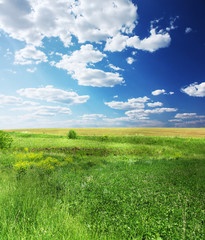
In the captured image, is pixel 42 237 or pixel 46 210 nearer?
pixel 42 237

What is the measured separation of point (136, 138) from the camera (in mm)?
32969

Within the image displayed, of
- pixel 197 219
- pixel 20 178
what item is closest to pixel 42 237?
pixel 197 219

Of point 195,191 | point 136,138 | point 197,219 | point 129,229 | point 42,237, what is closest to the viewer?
point 42,237

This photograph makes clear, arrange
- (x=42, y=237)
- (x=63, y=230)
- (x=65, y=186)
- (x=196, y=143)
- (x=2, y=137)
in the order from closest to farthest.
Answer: (x=42, y=237) < (x=63, y=230) < (x=65, y=186) < (x=2, y=137) < (x=196, y=143)

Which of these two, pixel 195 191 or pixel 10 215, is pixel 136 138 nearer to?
pixel 195 191

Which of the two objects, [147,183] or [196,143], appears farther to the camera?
[196,143]

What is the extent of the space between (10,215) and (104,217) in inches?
102

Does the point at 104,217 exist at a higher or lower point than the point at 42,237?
lower

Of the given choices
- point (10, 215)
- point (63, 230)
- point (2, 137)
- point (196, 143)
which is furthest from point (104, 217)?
point (196, 143)

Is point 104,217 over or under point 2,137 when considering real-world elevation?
under

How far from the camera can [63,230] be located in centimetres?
346

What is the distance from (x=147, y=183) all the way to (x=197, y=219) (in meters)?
2.42

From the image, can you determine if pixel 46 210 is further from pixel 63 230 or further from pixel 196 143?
pixel 196 143

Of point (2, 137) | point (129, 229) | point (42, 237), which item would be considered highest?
point (2, 137)
